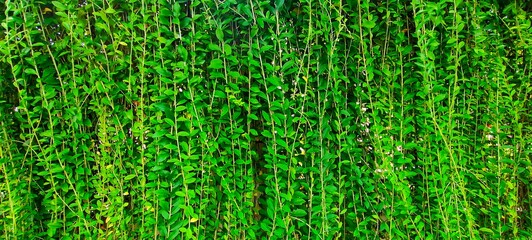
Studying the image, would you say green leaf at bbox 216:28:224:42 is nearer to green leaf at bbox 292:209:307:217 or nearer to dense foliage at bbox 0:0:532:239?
dense foliage at bbox 0:0:532:239

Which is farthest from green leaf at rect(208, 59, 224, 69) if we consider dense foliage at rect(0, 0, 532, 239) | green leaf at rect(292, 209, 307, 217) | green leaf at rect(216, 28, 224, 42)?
green leaf at rect(292, 209, 307, 217)

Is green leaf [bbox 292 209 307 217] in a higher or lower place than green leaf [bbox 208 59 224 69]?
lower

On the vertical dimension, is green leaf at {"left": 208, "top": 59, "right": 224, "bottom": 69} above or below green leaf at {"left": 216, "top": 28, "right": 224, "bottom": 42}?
below

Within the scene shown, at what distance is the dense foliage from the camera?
187cm

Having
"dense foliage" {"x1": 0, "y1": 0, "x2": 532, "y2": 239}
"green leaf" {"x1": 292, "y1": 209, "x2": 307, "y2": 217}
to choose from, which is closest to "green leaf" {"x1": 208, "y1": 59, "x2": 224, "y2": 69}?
"dense foliage" {"x1": 0, "y1": 0, "x2": 532, "y2": 239}

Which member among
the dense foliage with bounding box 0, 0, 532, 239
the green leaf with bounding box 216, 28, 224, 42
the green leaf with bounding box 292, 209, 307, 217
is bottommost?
the green leaf with bounding box 292, 209, 307, 217

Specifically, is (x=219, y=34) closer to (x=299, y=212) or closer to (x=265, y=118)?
(x=265, y=118)

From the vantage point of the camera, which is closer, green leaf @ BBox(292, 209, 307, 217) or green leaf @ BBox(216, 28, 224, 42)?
green leaf @ BBox(216, 28, 224, 42)

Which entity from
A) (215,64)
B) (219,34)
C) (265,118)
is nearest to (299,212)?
(265,118)

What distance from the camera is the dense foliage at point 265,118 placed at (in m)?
1.87

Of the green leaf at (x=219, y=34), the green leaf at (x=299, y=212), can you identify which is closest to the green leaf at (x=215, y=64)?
the green leaf at (x=219, y=34)

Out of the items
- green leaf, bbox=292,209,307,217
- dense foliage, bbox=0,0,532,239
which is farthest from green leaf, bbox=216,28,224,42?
green leaf, bbox=292,209,307,217

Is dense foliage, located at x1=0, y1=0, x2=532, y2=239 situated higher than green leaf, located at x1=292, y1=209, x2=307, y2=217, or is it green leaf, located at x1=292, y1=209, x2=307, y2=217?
dense foliage, located at x1=0, y1=0, x2=532, y2=239

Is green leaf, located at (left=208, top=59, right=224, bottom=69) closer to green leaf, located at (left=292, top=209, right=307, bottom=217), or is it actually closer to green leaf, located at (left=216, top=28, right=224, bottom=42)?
green leaf, located at (left=216, top=28, right=224, bottom=42)
